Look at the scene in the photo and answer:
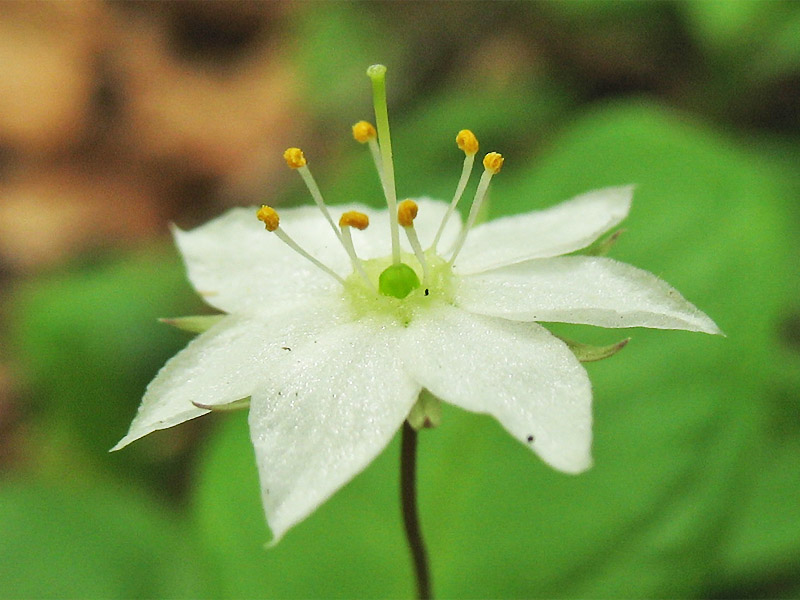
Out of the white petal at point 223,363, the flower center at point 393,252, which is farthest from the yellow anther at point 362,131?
the white petal at point 223,363

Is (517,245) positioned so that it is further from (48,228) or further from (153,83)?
(153,83)

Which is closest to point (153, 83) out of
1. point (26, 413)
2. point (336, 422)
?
point (26, 413)

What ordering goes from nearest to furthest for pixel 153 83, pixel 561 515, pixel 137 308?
pixel 561 515 < pixel 137 308 < pixel 153 83

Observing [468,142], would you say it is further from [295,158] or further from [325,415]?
[325,415]

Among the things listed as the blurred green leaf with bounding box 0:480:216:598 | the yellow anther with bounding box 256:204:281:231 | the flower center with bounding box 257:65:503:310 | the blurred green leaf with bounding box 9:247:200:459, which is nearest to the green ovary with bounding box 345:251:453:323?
the flower center with bounding box 257:65:503:310

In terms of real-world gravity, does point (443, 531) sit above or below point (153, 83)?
below

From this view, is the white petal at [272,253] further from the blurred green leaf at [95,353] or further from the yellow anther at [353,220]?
the blurred green leaf at [95,353]
